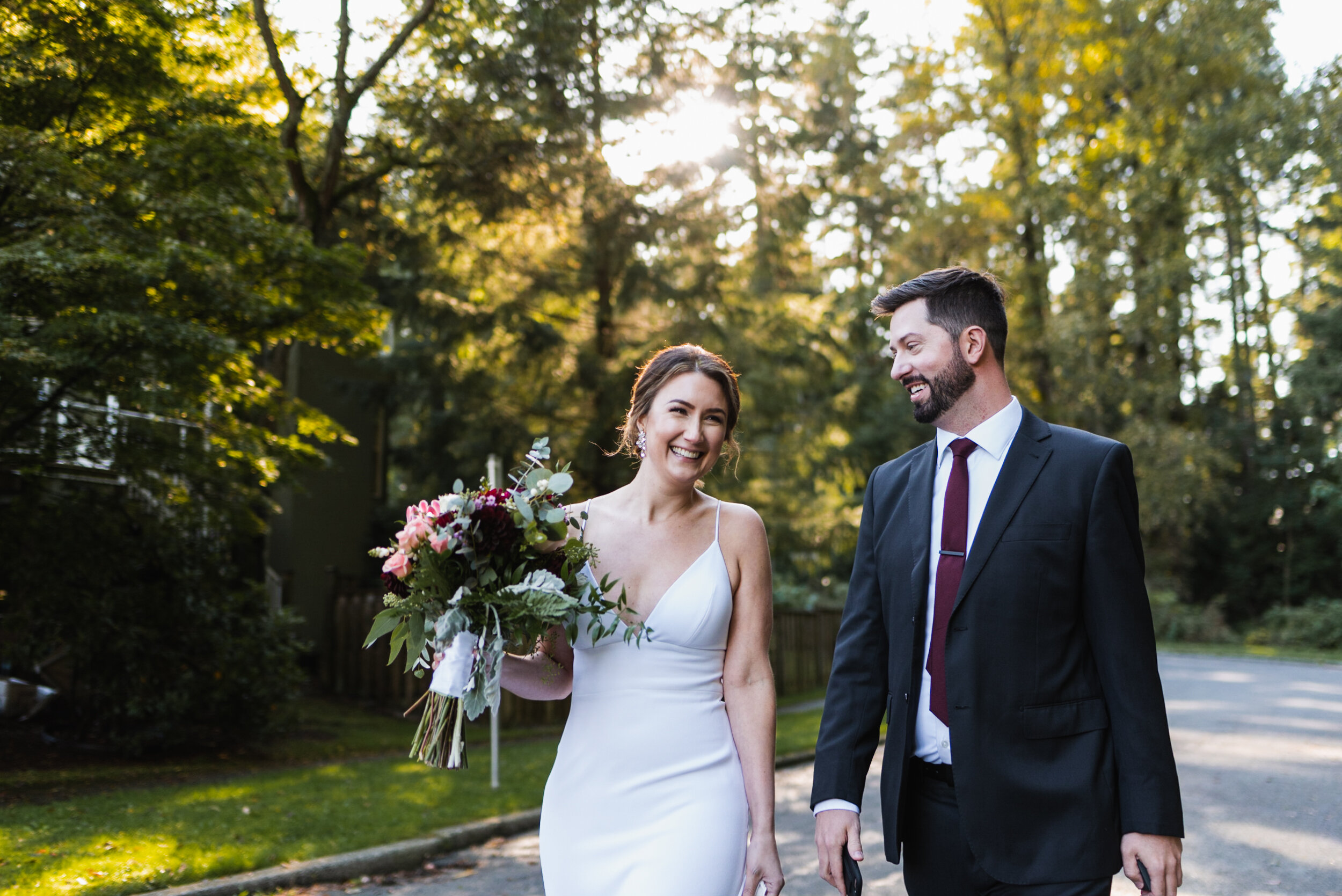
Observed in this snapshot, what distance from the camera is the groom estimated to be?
9.73 feet

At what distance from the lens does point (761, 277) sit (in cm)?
1936

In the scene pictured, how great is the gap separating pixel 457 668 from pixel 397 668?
50.1 feet

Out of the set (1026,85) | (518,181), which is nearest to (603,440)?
(518,181)

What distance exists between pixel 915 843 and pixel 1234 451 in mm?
41799

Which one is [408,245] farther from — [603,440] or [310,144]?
[603,440]

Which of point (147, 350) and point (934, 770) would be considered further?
point (147, 350)

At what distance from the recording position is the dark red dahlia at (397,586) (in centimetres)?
348

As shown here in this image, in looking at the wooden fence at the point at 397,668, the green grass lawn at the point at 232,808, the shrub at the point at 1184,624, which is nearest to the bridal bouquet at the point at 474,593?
the green grass lawn at the point at 232,808

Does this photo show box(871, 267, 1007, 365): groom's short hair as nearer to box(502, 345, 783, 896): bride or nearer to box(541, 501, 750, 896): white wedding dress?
box(502, 345, 783, 896): bride

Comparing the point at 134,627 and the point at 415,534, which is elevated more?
the point at 415,534

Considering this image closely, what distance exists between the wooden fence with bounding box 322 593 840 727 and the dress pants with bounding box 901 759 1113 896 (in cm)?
1198

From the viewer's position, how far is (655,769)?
12.0ft

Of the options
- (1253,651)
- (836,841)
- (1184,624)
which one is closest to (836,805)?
(836,841)

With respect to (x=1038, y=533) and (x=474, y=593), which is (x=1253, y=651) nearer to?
(x=1038, y=533)
